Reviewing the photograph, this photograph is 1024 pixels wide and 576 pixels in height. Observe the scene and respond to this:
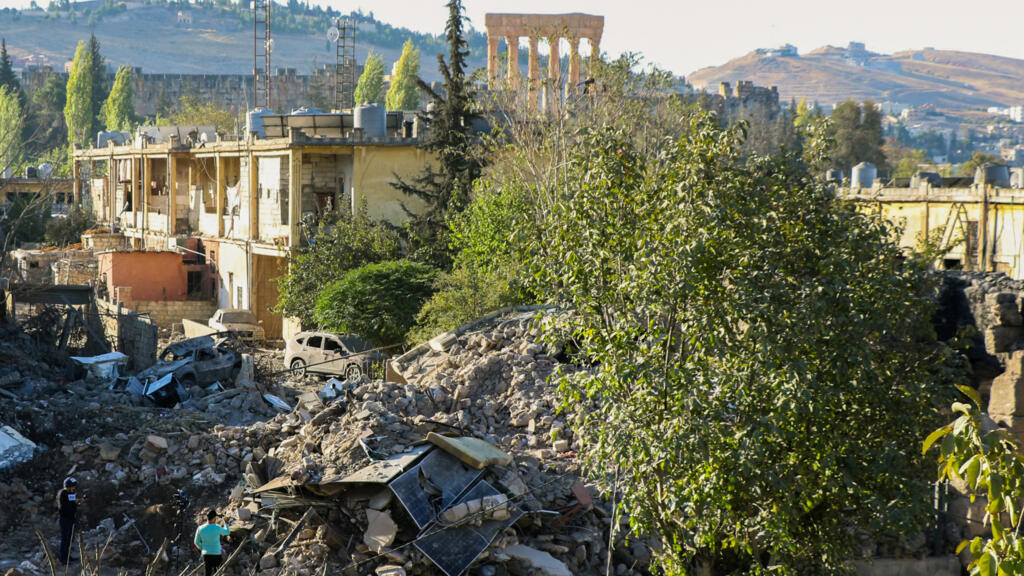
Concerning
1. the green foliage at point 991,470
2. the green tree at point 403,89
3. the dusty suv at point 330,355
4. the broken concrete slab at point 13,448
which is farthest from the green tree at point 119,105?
the green foliage at point 991,470

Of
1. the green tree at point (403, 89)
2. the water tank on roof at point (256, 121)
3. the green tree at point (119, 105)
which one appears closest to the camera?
the water tank on roof at point (256, 121)

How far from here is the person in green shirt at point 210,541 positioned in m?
10.5

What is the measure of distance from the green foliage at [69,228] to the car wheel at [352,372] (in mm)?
27831

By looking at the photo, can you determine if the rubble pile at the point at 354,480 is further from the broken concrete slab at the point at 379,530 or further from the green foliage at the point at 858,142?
the green foliage at the point at 858,142

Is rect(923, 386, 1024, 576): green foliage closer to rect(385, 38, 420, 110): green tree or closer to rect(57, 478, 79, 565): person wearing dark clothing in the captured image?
rect(57, 478, 79, 565): person wearing dark clothing

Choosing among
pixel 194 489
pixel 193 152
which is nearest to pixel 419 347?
pixel 194 489

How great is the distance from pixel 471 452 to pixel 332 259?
1491 cm

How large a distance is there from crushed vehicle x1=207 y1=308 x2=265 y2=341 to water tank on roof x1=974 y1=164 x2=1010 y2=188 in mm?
20273

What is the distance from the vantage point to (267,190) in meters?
31.2

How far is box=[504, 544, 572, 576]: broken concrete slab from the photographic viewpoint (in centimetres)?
1058

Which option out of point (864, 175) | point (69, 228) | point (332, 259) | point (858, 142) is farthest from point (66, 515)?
point (858, 142)

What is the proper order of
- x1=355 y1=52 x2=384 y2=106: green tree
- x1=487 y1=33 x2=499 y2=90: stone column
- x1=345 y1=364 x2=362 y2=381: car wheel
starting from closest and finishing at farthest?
1. x1=345 y1=364 x2=362 y2=381: car wheel
2. x1=487 y1=33 x2=499 y2=90: stone column
3. x1=355 y1=52 x2=384 y2=106: green tree

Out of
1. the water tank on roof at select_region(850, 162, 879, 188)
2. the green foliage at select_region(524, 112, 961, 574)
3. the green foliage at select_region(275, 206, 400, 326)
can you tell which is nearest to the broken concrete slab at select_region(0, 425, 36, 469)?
the green foliage at select_region(524, 112, 961, 574)

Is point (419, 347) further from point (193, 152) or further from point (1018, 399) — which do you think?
point (193, 152)
